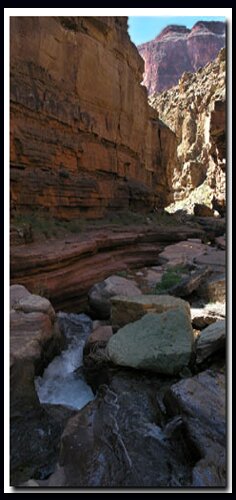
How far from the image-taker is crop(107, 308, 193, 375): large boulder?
3.68 m

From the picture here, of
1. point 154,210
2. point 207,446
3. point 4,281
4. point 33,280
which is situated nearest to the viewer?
point 4,281

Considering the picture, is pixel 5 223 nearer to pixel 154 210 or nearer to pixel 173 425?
pixel 173 425

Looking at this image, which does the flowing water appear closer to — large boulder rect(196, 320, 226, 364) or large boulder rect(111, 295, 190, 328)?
large boulder rect(111, 295, 190, 328)

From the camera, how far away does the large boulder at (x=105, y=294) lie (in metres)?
6.66

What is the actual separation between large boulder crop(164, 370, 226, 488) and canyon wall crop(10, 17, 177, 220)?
30.5 feet

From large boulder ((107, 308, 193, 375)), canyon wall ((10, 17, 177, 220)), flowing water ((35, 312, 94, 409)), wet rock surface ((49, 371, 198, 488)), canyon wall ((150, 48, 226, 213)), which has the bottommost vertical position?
flowing water ((35, 312, 94, 409))

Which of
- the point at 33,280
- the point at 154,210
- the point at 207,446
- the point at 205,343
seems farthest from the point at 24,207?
the point at 154,210

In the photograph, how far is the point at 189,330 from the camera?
397 cm

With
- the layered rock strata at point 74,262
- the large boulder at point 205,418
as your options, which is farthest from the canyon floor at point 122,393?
the layered rock strata at point 74,262

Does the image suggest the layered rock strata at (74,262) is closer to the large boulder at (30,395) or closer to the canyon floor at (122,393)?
the canyon floor at (122,393)

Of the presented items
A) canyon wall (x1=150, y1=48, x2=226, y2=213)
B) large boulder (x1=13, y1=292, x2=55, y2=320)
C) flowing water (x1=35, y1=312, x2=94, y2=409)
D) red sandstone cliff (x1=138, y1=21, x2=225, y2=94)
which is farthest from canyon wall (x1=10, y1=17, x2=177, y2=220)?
red sandstone cliff (x1=138, y1=21, x2=225, y2=94)

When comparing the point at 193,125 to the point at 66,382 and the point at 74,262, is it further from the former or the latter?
the point at 66,382

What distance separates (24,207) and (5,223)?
9657 mm

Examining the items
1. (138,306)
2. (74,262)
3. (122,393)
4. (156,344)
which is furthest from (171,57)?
(122,393)
